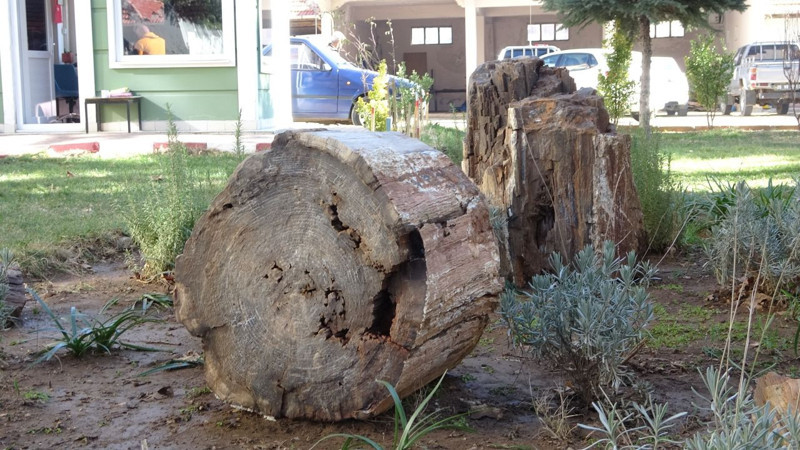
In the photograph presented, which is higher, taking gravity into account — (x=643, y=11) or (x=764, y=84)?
(x=643, y=11)

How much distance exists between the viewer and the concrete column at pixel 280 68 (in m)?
15.2

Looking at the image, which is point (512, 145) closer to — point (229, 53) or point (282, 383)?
point (282, 383)

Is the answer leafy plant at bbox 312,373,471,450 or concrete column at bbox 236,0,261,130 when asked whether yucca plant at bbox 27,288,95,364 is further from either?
concrete column at bbox 236,0,261,130

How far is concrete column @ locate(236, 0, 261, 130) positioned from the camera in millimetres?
13945

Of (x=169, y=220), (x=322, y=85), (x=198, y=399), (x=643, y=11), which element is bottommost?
(x=198, y=399)

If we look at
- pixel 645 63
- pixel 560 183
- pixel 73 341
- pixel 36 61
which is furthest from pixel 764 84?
pixel 73 341

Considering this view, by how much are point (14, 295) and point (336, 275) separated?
2.09 meters

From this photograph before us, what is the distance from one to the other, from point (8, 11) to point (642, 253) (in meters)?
12.1

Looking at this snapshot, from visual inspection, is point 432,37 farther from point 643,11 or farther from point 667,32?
point 643,11

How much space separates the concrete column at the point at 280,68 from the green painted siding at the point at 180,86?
118cm

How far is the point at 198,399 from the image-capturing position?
10.9 feet

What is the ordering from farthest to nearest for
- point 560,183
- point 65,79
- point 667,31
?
point 667,31 → point 65,79 → point 560,183

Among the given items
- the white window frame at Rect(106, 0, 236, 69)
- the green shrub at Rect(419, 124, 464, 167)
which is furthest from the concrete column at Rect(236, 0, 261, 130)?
the green shrub at Rect(419, 124, 464, 167)

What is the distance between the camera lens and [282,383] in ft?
9.95
